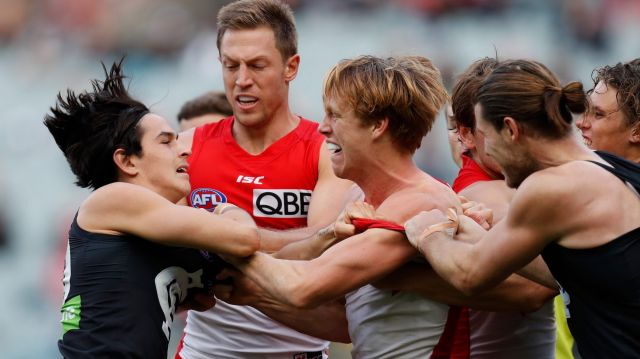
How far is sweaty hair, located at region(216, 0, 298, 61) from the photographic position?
5758mm

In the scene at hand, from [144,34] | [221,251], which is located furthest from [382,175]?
[144,34]

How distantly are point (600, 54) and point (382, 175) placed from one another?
21.9 ft

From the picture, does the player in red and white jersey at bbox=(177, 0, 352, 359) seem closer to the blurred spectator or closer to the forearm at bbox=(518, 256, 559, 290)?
the forearm at bbox=(518, 256, 559, 290)

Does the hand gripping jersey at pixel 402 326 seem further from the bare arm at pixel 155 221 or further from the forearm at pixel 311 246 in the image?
the bare arm at pixel 155 221

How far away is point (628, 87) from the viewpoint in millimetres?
5586

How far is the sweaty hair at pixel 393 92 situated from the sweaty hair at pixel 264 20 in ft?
4.32

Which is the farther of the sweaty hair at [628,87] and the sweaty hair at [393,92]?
the sweaty hair at [628,87]

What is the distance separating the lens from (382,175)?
4.55 meters

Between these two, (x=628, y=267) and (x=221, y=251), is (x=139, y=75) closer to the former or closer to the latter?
(x=221, y=251)

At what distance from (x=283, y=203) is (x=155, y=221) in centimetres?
126

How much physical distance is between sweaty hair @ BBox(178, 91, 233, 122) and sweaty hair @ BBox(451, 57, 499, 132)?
3.28 metres

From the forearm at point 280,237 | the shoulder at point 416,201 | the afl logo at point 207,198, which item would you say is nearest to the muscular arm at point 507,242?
the shoulder at point 416,201

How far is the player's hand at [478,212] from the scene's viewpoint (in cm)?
449

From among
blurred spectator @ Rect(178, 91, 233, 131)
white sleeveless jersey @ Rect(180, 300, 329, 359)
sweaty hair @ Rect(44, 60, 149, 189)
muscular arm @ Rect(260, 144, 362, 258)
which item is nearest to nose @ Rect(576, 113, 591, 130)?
muscular arm @ Rect(260, 144, 362, 258)
